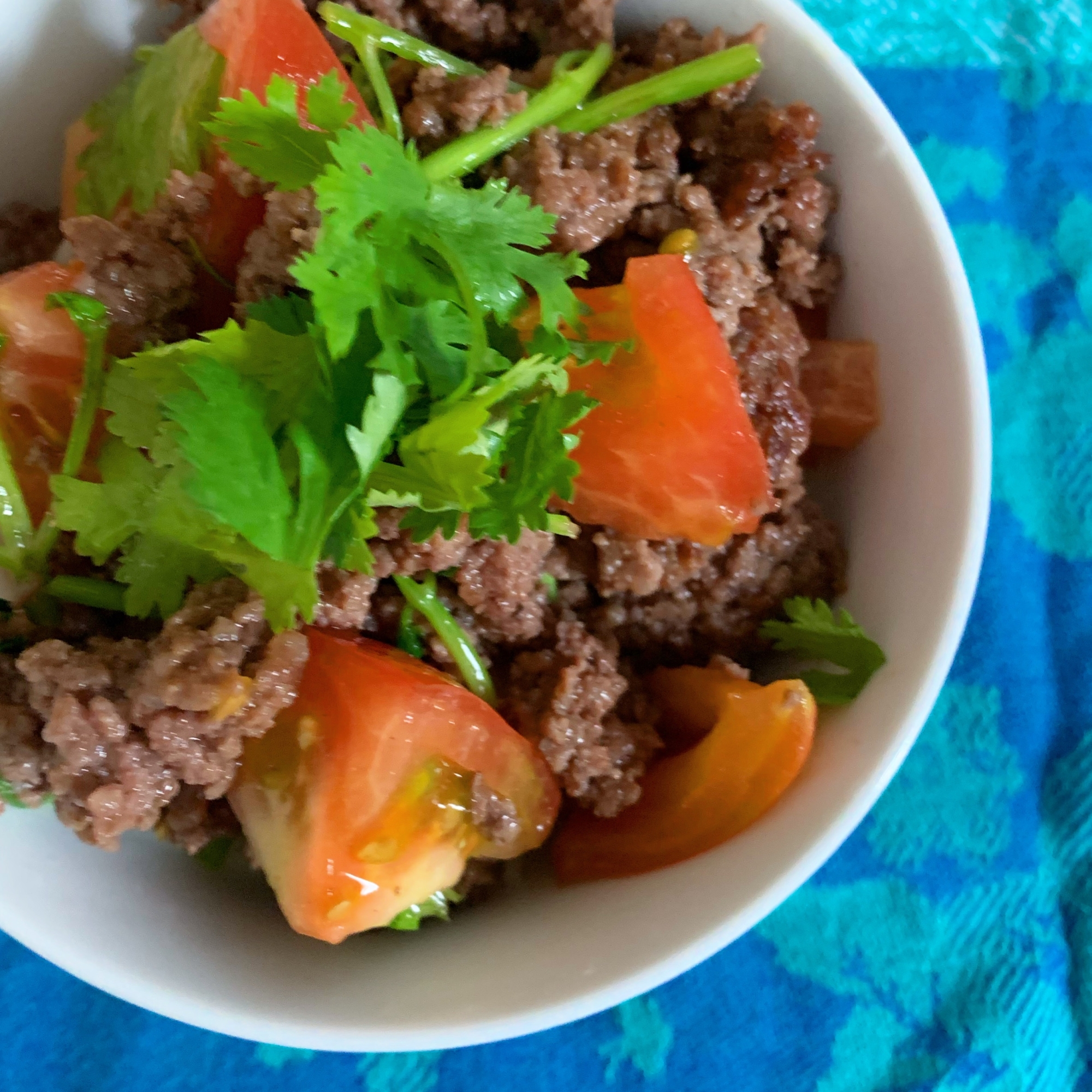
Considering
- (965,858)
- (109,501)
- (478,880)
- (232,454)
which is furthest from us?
(965,858)

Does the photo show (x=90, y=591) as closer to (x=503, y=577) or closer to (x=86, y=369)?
(x=86, y=369)

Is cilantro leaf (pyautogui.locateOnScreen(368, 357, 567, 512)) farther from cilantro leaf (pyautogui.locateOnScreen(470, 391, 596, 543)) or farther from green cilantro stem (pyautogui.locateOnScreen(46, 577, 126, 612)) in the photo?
green cilantro stem (pyautogui.locateOnScreen(46, 577, 126, 612))

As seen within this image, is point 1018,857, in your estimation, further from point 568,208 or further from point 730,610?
point 568,208

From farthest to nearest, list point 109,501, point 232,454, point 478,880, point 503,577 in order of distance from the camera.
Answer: point 478,880, point 503,577, point 109,501, point 232,454

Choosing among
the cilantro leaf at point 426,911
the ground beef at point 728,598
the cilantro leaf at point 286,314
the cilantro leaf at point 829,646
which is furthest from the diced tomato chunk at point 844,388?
the cilantro leaf at point 426,911

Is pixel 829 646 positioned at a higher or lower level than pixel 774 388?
lower

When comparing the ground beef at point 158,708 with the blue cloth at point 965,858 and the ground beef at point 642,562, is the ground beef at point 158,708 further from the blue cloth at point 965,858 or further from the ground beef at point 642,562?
the blue cloth at point 965,858

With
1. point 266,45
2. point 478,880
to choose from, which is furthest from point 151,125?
point 478,880
